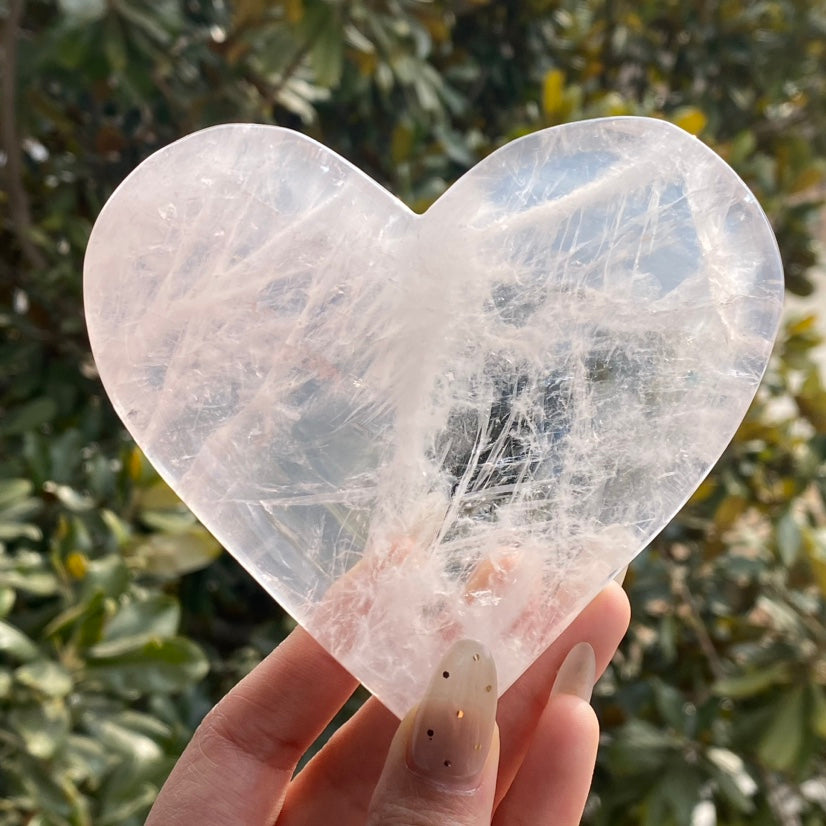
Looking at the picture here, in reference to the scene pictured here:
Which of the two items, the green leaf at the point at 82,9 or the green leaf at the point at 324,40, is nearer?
the green leaf at the point at 82,9

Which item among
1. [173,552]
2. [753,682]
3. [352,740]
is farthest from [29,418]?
[753,682]

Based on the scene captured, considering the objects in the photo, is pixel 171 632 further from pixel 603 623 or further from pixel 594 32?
pixel 594 32

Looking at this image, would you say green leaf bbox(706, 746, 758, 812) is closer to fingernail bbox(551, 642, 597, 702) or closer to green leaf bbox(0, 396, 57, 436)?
fingernail bbox(551, 642, 597, 702)

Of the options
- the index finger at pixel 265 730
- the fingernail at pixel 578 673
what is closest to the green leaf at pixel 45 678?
the index finger at pixel 265 730

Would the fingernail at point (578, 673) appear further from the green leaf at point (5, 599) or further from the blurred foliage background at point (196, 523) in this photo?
the green leaf at point (5, 599)

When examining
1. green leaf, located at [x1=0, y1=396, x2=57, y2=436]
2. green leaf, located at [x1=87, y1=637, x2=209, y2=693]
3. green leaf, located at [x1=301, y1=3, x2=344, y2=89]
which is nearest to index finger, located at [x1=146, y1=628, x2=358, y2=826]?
green leaf, located at [x1=87, y1=637, x2=209, y2=693]

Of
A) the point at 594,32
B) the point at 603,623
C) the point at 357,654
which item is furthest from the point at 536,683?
the point at 594,32
